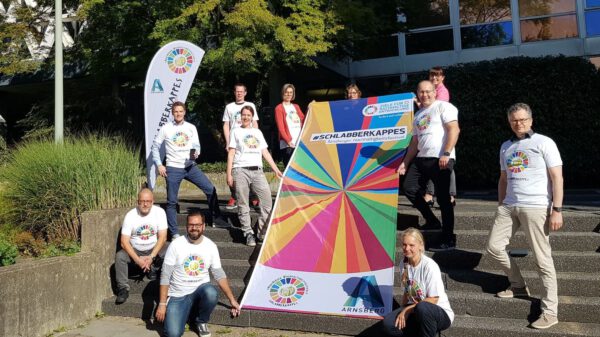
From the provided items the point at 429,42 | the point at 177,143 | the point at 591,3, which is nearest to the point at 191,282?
the point at 177,143

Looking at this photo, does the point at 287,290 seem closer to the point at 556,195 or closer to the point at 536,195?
the point at 536,195

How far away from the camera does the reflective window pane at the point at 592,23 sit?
15.9m

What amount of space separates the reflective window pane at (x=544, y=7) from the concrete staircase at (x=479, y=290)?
13.1 metres

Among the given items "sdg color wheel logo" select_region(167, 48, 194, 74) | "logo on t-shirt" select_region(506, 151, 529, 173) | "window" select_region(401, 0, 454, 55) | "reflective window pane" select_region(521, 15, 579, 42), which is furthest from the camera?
"window" select_region(401, 0, 454, 55)

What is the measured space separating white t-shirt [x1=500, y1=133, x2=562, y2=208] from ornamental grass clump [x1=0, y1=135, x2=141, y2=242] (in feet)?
15.4

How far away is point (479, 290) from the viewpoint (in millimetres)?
4762

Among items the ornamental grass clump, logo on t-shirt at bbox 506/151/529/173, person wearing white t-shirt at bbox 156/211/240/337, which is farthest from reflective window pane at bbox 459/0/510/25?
person wearing white t-shirt at bbox 156/211/240/337

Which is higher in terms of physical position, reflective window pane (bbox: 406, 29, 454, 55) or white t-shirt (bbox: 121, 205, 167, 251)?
reflective window pane (bbox: 406, 29, 454, 55)

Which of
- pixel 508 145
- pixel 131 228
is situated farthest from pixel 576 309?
pixel 131 228

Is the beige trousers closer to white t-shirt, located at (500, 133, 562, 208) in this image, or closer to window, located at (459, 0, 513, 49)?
white t-shirt, located at (500, 133, 562, 208)

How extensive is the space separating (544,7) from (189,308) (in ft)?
52.7

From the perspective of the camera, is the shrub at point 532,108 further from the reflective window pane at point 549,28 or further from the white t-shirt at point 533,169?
the white t-shirt at point 533,169

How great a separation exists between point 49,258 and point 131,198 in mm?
1496

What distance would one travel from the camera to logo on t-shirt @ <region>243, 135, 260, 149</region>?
6.07 m
